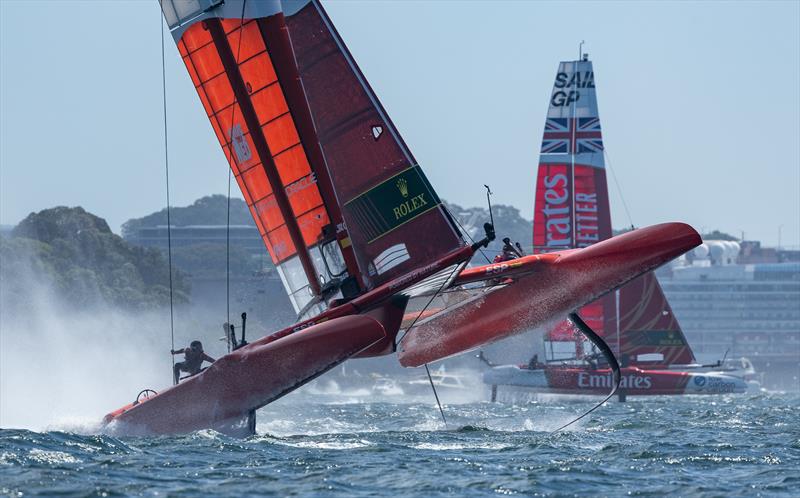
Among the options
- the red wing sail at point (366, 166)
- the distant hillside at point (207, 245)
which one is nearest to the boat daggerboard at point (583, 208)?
the red wing sail at point (366, 166)

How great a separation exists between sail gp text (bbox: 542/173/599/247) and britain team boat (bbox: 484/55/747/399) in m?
0.02

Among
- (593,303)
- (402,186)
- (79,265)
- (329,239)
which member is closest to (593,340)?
(402,186)

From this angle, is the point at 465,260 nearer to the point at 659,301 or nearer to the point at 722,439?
the point at 722,439

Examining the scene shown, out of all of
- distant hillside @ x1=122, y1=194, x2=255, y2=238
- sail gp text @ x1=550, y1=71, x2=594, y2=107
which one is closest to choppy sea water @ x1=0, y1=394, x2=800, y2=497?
sail gp text @ x1=550, y1=71, x2=594, y2=107

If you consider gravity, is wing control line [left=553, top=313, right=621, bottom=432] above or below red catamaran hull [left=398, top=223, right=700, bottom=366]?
below

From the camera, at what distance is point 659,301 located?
3381 centimetres

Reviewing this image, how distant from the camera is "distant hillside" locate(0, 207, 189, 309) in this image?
52.1 metres

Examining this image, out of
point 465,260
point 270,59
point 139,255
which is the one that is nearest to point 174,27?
point 270,59

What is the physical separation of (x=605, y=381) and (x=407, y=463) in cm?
2108

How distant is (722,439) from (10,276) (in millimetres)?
40172

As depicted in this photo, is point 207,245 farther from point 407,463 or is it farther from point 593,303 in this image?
point 407,463

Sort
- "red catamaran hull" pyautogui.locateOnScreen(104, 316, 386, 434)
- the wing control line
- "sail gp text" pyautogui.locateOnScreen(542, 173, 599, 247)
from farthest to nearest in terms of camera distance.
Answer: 1. "sail gp text" pyautogui.locateOnScreen(542, 173, 599, 247)
2. the wing control line
3. "red catamaran hull" pyautogui.locateOnScreen(104, 316, 386, 434)

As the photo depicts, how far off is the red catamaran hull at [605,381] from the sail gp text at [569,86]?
6056mm

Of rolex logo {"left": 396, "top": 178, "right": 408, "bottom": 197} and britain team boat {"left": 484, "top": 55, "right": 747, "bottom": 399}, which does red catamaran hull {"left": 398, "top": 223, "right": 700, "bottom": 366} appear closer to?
rolex logo {"left": 396, "top": 178, "right": 408, "bottom": 197}
